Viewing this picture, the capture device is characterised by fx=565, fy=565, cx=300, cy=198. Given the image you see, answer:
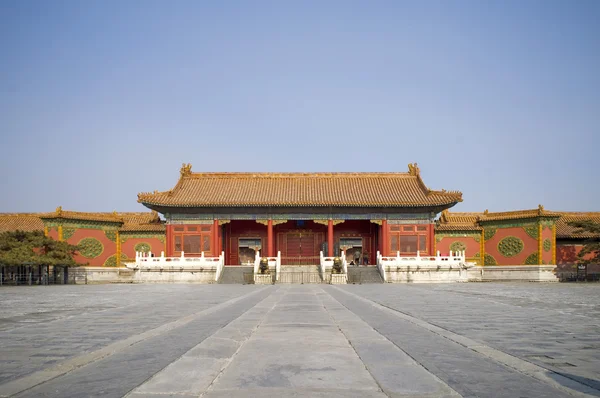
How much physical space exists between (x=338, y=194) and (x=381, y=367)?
122 feet

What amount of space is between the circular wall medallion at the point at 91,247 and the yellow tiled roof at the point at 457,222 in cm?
2446

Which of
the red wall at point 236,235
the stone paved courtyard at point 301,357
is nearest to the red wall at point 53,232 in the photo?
the red wall at point 236,235

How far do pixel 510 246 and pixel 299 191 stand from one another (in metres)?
15.6

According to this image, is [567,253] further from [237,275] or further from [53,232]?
[53,232]

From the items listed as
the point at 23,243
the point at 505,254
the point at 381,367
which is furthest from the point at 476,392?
the point at 505,254

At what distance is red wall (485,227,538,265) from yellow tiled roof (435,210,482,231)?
1405 millimetres

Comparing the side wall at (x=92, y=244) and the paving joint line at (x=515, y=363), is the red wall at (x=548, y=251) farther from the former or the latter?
the paving joint line at (x=515, y=363)

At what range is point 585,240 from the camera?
39.2 meters

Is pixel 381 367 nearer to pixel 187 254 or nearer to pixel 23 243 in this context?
pixel 23 243

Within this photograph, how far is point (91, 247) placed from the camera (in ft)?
131

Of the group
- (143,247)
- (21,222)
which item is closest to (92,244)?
(143,247)

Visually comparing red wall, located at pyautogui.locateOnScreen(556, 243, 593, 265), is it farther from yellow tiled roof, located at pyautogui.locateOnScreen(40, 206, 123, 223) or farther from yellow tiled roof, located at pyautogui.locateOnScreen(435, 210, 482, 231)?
yellow tiled roof, located at pyautogui.locateOnScreen(40, 206, 123, 223)

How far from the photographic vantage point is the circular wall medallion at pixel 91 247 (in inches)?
1549

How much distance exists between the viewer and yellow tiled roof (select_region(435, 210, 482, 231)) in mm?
41438
